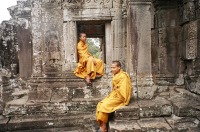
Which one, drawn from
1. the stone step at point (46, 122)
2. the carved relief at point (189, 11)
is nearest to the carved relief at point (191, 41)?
the carved relief at point (189, 11)

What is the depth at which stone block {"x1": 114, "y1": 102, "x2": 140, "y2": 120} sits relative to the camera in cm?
536

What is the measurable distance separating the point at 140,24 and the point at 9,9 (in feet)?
21.6

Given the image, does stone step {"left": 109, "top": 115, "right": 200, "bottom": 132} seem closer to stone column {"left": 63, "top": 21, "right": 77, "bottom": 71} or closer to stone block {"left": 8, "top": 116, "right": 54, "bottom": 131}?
stone block {"left": 8, "top": 116, "right": 54, "bottom": 131}

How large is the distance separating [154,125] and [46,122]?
8.22 ft

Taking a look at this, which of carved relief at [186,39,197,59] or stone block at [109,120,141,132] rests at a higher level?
carved relief at [186,39,197,59]

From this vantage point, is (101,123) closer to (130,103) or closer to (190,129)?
(130,103)

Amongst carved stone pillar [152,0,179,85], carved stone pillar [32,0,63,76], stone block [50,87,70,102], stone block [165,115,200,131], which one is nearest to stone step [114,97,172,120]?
stone block [165,115,200,131]

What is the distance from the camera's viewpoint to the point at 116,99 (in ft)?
18.2

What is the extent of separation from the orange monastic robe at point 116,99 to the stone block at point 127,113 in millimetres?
120

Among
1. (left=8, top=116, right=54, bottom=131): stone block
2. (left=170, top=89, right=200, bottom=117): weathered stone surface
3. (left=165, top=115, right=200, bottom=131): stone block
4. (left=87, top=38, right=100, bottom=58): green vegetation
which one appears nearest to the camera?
(left=165, top=115, right=200, bottom=131): stone block

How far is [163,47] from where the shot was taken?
349 inches

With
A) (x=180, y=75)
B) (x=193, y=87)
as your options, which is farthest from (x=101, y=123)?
(x=180, y=75)

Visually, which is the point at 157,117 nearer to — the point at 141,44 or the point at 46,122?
the point at 141,44

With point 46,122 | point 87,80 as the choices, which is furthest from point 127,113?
point 46,122
